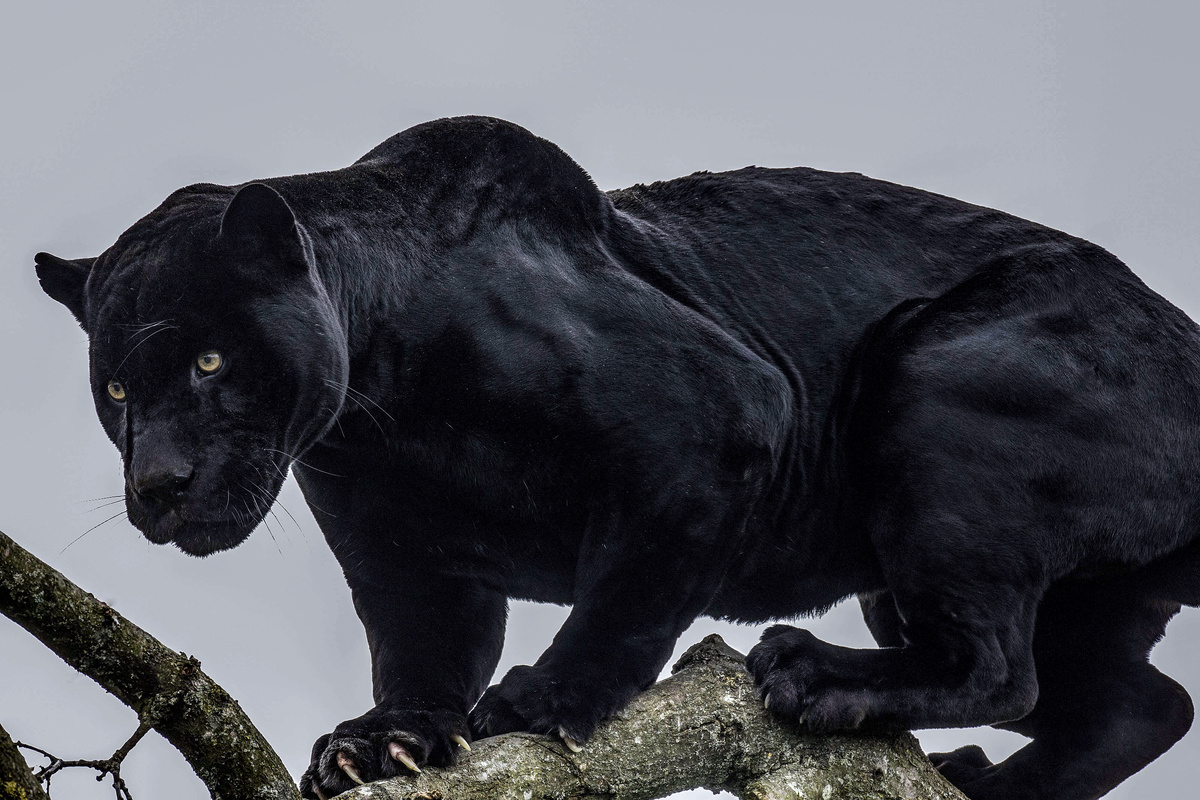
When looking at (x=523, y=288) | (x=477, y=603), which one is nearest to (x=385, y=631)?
(x=477, y=603)

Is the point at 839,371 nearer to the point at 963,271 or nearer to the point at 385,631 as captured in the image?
the point at 963,271

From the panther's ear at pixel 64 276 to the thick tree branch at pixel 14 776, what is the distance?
112 inches

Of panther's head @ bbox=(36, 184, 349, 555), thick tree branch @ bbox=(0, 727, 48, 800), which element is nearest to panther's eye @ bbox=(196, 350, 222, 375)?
panther's head @ bbox=(36, 184, 349, 555)

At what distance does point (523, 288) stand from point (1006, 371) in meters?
2.05

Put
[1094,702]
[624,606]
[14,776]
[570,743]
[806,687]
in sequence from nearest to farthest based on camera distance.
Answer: [14,776], [570,743], [806,687], [624,606], [1094,702]

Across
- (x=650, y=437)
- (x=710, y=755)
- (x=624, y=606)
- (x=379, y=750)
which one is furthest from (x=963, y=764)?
(x=379, y=750)

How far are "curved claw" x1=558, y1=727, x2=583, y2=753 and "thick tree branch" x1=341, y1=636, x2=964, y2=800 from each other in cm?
2

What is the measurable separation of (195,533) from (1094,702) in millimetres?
3802

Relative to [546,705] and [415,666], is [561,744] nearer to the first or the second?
[546,705]

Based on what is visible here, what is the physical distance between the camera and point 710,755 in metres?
4.52

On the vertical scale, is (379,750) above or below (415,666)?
below

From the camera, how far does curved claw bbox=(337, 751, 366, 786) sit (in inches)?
168

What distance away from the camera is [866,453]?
17.9 feet

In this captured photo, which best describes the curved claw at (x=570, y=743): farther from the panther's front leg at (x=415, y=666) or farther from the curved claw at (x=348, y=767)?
the curved claw at (x=348, y=767)
